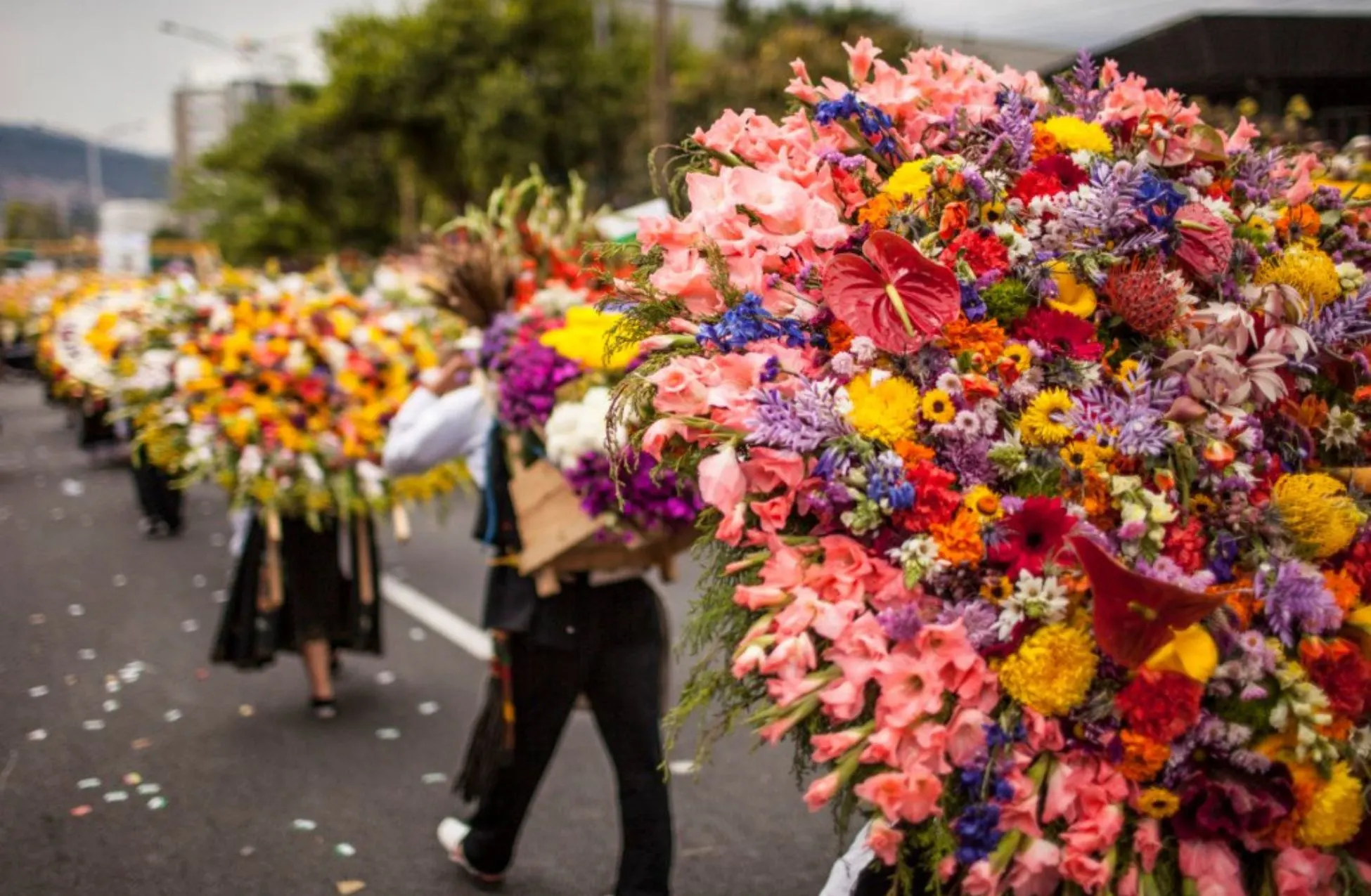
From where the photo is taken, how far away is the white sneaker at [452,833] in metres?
4.49

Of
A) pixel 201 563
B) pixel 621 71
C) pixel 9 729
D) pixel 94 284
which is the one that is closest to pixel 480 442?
pixel 9 729

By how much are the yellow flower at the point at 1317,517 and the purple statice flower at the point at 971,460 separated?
493 mm

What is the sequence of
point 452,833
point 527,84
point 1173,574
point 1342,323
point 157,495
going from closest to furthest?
point 1173,574 < point 1342,323 < point 452,833 < point 157,495 < point 527,84

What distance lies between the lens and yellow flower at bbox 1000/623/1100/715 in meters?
2.04

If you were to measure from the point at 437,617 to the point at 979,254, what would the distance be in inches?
260

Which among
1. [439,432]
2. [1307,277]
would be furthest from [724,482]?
[439,432]

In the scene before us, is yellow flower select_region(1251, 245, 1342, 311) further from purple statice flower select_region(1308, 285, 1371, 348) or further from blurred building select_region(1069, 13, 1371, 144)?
blurred building select_region(1069, 13, 1371, 144)

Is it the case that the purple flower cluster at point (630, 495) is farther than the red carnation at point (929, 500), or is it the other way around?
the purple flower cluster at point (630, 495)

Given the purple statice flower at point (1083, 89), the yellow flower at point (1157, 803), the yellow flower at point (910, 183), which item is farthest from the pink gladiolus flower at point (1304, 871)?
the purple statice flower at point (1083, 89)

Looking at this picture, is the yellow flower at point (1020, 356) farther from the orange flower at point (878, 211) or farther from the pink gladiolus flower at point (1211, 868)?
the pink gladiolus flower at point (1211, 868)

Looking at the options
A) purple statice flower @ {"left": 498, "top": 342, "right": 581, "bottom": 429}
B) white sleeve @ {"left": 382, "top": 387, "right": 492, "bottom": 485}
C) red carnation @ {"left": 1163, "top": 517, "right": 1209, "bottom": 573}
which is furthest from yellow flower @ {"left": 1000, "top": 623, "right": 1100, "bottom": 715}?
white sleeve @ {"left": 382, "top": 387, "right": 492, "bottom": 485}

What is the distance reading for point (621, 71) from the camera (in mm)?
31750

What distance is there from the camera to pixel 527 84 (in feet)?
97.0

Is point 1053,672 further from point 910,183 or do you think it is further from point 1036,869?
point 910,183
